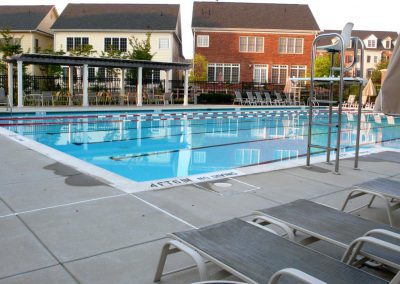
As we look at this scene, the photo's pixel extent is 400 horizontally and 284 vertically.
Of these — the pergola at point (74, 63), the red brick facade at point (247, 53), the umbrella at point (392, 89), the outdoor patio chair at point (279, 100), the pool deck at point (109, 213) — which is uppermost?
the red brick facade at point (247, 53)

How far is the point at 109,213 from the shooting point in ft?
15.5

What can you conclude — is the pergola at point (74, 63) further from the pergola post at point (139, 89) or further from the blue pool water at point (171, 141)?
the blue pool water at point (171, 141)

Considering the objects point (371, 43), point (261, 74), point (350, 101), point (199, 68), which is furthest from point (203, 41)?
point (371, 43)

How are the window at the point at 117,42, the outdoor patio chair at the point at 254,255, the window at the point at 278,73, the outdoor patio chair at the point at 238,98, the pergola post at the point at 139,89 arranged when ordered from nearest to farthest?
the outdoor patio chair at the point at 254,255 < the pergola post at the point at 139,89 < the outdoor patio chair at the point at 238,98 < the window at the point at 117,42 < the window at the point at 278,73

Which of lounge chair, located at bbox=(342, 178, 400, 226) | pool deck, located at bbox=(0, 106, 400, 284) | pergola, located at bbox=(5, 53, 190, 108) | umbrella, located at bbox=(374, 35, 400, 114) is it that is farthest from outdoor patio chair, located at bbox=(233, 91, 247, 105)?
umbrella, located at bbox=(374, 35, 400, 114)

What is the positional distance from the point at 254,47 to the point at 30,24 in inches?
815

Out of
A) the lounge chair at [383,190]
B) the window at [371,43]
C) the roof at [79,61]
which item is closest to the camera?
the lounge chair at [383,190]

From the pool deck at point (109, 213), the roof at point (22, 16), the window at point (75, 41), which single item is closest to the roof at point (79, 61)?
the window at point (75, 41)

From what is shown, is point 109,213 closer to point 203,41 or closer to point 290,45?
point 203,41

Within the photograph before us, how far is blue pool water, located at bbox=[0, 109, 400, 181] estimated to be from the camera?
916 centimetres

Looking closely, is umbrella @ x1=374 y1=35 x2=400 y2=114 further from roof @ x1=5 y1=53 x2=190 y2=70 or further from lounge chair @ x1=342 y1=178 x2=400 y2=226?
roof @ x1=5 y1=53 x2=190 y2=70

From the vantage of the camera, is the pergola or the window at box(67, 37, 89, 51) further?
the window at box(67, 37, 89, 51)

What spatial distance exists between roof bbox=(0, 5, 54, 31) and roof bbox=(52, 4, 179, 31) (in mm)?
2775

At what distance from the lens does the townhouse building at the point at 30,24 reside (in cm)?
3959
